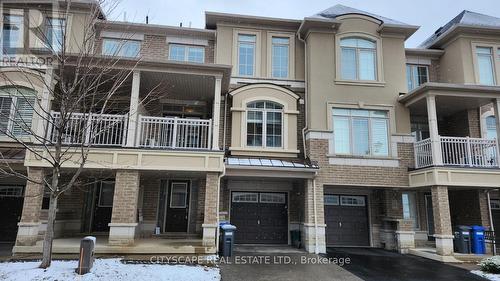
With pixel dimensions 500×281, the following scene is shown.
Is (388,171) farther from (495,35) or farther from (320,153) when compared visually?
(495,35)

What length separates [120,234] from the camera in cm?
978

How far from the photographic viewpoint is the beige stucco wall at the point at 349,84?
1353 cm

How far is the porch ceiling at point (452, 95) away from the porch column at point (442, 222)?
3466 millimetres

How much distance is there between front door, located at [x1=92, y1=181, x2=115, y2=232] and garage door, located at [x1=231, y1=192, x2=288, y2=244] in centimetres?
494

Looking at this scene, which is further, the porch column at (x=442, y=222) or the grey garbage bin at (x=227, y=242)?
the porch column at (x=442, y=222)

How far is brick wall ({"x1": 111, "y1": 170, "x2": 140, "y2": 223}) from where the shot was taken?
9.89 metres

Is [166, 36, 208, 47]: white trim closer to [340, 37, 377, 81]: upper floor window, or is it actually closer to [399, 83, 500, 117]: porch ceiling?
[340, 37, 377, 81]: upper floor window

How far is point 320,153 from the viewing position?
1302 centimetres

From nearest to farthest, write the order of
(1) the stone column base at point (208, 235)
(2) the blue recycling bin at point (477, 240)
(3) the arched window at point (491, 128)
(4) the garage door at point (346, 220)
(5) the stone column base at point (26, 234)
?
(5) the stone column base at point (26, 234)
(1) the stone column base at point (208, 235)
(2) the blue recycling bin at point (477, 240)
(4) the garage door at point (346, 220)
(3) the arched window at point (491, 128)

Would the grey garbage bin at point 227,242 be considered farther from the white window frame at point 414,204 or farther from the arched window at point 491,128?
the arched window at point 491,128

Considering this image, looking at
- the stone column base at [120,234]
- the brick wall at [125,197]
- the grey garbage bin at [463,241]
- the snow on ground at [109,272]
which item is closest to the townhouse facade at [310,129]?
the grey garbage bin at [463,241]

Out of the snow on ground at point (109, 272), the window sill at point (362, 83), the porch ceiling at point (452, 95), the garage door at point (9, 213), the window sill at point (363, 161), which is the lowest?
the snow on ground at point (109, 272)

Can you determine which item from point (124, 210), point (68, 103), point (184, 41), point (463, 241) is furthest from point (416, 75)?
point (68, 103)

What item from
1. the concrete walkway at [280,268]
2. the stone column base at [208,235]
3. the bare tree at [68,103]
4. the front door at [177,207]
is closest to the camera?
the bare tree at [68,103]
